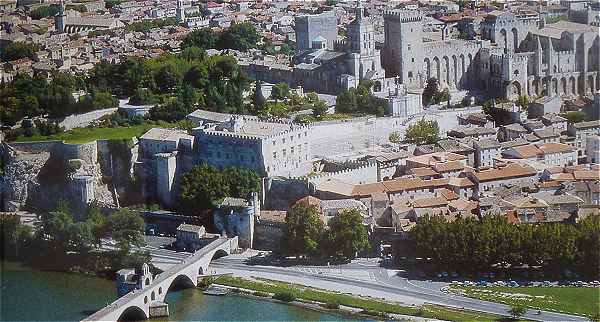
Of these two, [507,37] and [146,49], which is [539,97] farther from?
[146,49]

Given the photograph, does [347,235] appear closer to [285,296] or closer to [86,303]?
[285,296]

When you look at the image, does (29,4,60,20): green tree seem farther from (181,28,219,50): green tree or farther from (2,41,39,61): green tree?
(181,28,219,50): green tree

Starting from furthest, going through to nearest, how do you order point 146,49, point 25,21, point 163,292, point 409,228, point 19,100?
1. point 25,21
2. point 146,49
3. point 19,100
4. point 409,228
5. point 163,292

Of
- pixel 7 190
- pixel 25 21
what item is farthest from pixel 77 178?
pixel 25 21

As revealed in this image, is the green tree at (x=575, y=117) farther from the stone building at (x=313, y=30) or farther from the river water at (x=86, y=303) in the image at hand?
the river water at (x=86, y=303)

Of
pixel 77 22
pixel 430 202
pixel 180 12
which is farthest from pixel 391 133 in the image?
pixel 180 12

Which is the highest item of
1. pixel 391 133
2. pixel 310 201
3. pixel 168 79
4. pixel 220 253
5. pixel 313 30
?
pixel 313 30

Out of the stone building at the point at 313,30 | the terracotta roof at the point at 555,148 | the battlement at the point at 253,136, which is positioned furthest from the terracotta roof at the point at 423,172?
the stone building at the point at 313,30
